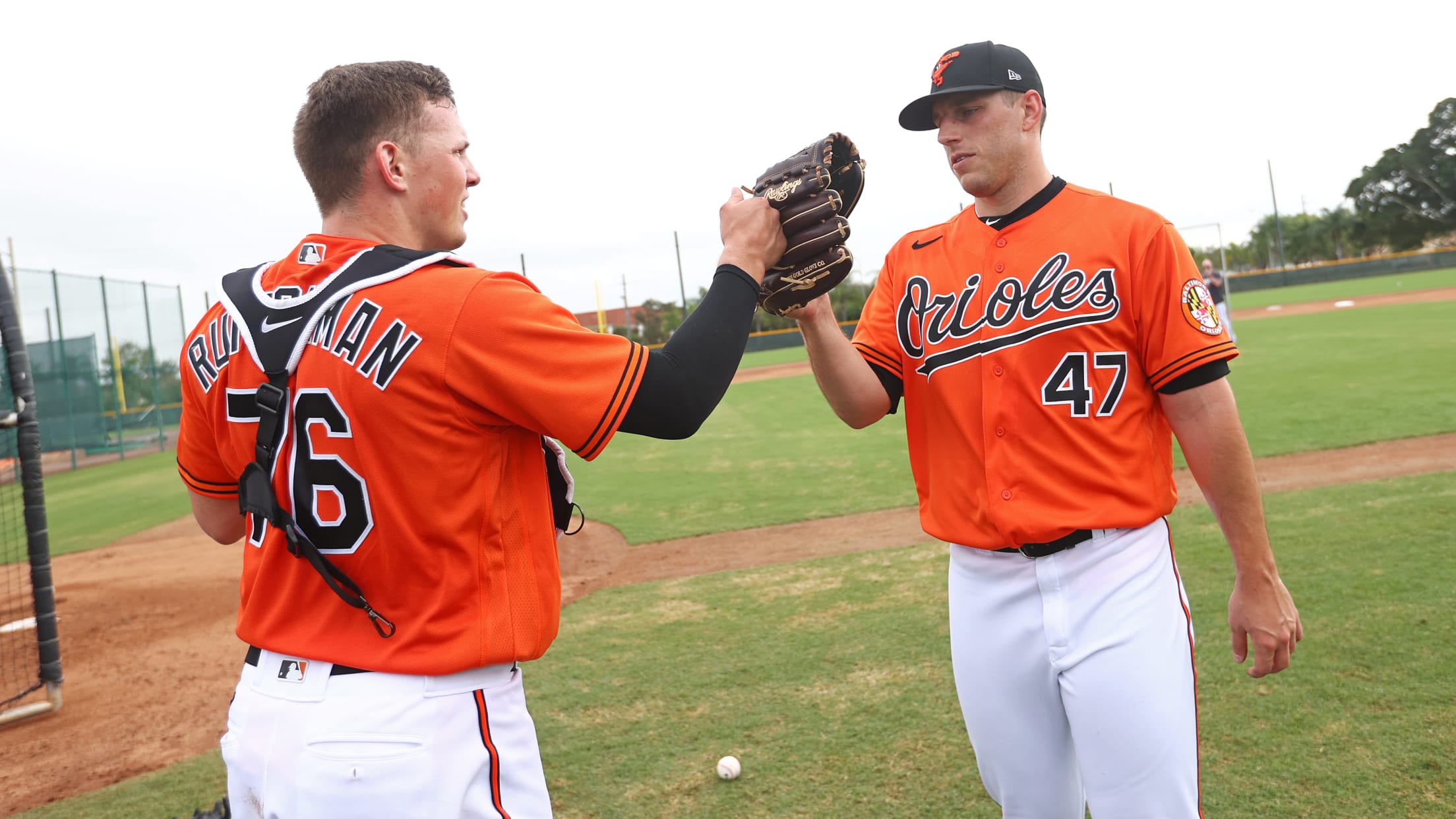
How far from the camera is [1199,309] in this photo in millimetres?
2148

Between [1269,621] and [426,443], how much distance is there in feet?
→ 6.26

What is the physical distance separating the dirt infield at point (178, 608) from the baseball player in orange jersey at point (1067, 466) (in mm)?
4006

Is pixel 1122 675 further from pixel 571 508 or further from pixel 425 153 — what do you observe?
pixel 425 153

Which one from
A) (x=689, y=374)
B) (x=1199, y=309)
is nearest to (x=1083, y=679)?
(x=1199, y=309)

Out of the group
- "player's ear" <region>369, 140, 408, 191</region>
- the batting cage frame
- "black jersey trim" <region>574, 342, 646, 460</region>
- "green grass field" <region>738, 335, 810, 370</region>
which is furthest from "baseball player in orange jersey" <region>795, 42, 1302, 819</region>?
"green grass field" <region>738, 335, 810, 370</region>

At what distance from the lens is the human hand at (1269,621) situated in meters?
2.11

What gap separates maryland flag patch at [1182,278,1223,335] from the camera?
6.95 feet

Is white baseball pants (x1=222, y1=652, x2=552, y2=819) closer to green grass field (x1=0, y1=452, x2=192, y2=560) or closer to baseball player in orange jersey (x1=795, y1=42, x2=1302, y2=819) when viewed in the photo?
baseball player in orange jersey (x1=795, y1=42, x2=1302, y2=819)

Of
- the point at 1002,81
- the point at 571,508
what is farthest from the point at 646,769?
the point at 1002,81

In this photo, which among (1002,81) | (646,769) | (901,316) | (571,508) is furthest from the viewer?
(646,769)

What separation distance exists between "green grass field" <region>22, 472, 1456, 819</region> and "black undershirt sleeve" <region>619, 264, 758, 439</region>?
6.96 ft

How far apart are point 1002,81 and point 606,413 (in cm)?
147

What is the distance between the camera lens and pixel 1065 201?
2348 millimetres

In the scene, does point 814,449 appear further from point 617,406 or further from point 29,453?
point 617,406
